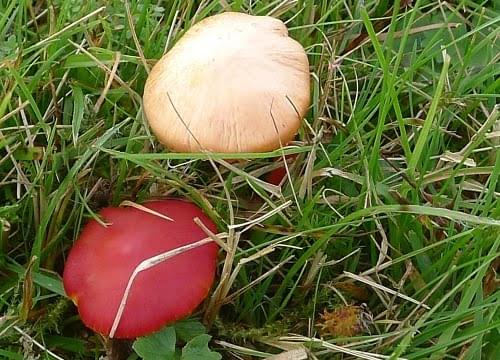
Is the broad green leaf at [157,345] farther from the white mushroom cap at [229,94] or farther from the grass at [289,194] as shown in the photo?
the white mushroom cap at [229,94]

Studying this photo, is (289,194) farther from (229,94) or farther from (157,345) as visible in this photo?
(157,345)

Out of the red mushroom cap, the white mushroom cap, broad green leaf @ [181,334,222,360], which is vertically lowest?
broad green leaf @ [181,334,222,360]

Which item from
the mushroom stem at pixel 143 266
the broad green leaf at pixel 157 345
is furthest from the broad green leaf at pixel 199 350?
the mushroom stem at pixel 143 266

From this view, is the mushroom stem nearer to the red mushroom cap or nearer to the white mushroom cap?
the red mushroom cap

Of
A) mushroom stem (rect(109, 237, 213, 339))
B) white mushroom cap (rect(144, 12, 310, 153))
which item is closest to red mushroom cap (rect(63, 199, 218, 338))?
mushroom stem (rect(109, 237, 213, 339))

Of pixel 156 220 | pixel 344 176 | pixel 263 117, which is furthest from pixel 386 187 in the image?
pixel 156 220

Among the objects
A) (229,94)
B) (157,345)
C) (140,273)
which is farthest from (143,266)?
(229,94)

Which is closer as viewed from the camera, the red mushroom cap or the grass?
the red mushroom cap
